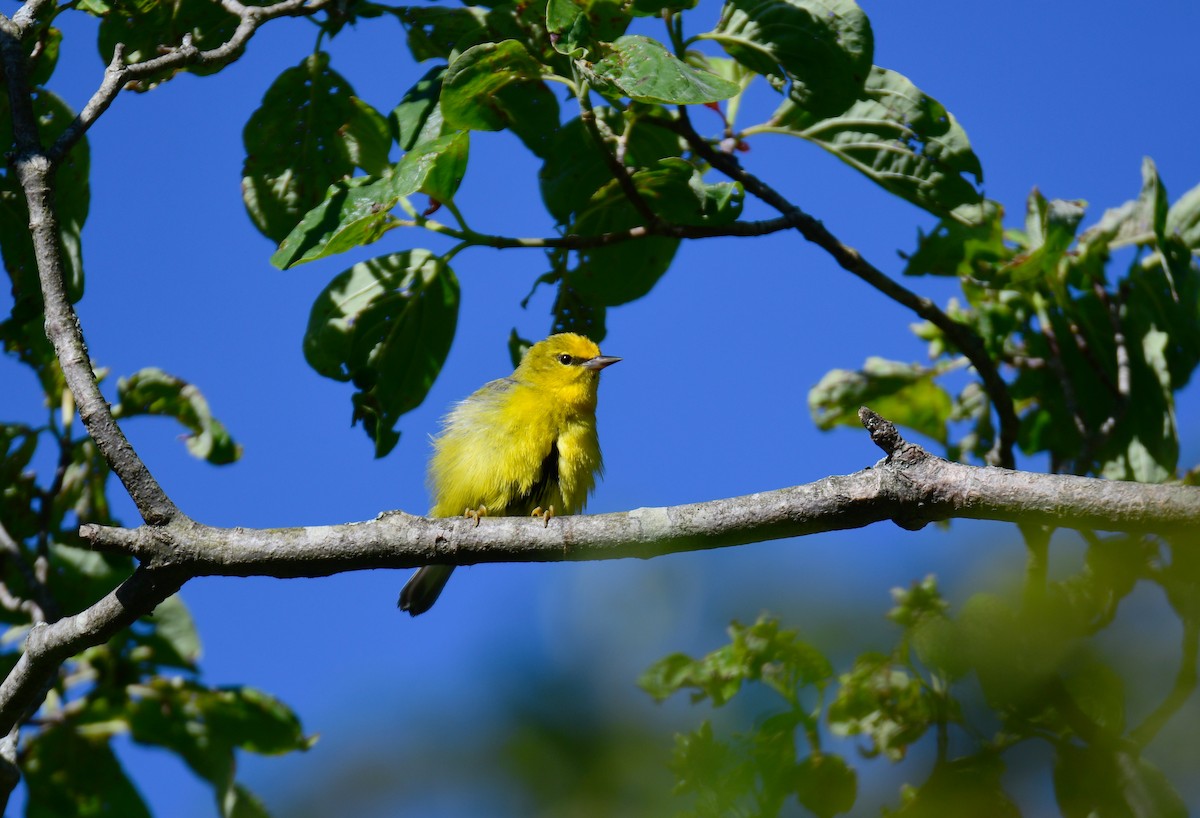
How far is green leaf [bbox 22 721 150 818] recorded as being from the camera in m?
4.56

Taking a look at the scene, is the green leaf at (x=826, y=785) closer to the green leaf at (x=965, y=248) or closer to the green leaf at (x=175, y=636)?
the green leaf at (x=965, y=248)

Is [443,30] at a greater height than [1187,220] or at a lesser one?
greater

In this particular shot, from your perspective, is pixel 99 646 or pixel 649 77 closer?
pixel 649 77

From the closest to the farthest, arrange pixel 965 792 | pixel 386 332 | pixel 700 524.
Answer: pixel 965 792 < pixel 700 524 < pixel 386 332

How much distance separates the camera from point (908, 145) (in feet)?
13.9

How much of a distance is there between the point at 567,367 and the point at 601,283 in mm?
1496

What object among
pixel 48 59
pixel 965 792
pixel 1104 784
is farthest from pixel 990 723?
pixel 48 59

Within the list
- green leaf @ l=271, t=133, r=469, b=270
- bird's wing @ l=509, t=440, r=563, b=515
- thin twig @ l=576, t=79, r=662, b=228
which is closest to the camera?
green leaf @ l=271, t=133, r=469, b=270

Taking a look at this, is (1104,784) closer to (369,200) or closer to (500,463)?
(369,200)

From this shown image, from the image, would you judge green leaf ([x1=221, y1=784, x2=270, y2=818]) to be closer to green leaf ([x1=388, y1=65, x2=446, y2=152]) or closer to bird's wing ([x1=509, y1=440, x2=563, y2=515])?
bird's wing ([x1=509, y1=440, x2=563, y2=515])

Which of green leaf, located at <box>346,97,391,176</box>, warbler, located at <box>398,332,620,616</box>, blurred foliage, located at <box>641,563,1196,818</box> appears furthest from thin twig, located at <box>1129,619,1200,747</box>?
warbler, located at <box>398,332,620,616</box>

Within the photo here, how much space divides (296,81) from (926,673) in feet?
10.1

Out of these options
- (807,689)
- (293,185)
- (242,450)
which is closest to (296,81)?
(293,185)

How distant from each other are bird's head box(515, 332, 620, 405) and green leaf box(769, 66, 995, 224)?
174 cm
